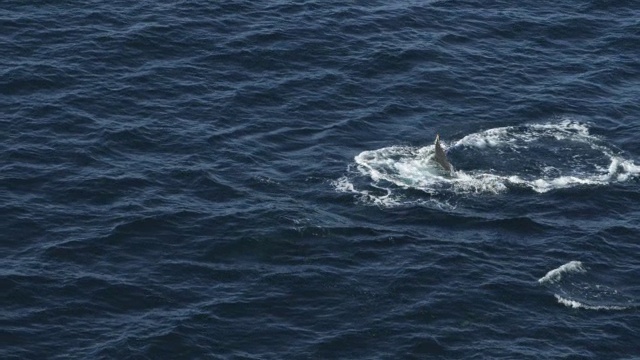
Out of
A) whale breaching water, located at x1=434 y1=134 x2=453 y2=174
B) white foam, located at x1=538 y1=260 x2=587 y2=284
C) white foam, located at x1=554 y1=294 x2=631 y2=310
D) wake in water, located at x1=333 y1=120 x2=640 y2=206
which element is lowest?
white foam, located at x1=554 y1=294 x2=631 y2=310

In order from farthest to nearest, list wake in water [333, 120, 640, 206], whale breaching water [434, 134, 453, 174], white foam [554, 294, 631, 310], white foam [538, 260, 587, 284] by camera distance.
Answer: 1. whale breaching water [434, 134, 453, 174]
2. wake in water [333, 120, 640, 206]
3. white foam [538, 260, 587, 284]
4. white foam [554, 294, 631, 310]

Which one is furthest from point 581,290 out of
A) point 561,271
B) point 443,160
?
point 443,160

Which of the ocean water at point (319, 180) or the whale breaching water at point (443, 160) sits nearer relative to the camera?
the ocean water at point (319, 180)

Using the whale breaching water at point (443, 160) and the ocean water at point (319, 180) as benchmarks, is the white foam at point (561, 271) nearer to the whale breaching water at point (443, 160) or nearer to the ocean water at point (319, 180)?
the ocean water at point (319, 180)

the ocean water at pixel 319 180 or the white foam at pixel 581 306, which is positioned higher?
the ocean water at pixel 319 180

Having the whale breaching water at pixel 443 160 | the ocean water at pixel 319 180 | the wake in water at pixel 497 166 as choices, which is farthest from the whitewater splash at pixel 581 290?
the whale breaching water at pixel 443 160

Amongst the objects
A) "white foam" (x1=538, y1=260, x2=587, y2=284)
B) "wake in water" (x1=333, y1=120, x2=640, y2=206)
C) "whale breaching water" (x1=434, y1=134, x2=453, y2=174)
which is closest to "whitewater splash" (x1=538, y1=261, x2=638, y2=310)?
"white foam" (x1=538, y1=260, x2=587, y2=284)

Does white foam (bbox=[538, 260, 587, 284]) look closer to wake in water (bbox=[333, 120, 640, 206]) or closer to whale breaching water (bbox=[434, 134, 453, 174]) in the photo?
wake in water (bbox=[333, 120, 640, 206])

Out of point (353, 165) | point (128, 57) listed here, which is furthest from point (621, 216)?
point (128, 57)
